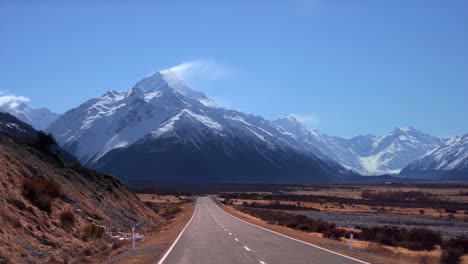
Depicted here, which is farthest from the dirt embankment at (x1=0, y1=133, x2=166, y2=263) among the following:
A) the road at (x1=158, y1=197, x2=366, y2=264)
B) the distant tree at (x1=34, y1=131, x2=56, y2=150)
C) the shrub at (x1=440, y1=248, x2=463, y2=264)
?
the shrub at (x1=440, y1=248, x2=463, y2=264)

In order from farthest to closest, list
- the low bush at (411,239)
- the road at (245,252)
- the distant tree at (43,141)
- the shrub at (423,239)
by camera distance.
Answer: the distant tree at (43,141), the shrub at (423,239), the low bush at (411,239), the road at (245,252)

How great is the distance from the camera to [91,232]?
27.7 metres

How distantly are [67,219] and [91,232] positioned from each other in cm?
123

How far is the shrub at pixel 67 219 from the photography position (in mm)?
26631

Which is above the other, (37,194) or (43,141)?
(43,141)

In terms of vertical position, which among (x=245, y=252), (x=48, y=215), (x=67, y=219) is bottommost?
(x=245, y=252)

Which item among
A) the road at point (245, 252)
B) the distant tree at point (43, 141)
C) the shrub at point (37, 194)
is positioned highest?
the distant tree at point (43, 141)

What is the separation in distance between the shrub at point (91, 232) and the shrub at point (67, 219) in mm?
688

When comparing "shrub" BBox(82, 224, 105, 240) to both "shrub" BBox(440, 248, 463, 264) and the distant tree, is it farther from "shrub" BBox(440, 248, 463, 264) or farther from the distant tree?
the distant tree

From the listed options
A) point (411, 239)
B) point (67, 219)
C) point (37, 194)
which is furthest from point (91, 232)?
point (411, 239)

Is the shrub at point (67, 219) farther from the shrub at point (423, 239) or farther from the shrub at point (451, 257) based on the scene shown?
the shrub at point (423, 239)

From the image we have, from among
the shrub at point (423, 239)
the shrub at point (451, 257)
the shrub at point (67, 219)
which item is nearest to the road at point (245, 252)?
the shrub at point (67, 219)

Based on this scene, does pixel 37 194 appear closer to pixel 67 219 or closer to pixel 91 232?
pixel 67 219

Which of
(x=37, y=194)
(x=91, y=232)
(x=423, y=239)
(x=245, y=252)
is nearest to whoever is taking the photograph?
(x=245, y=252)
